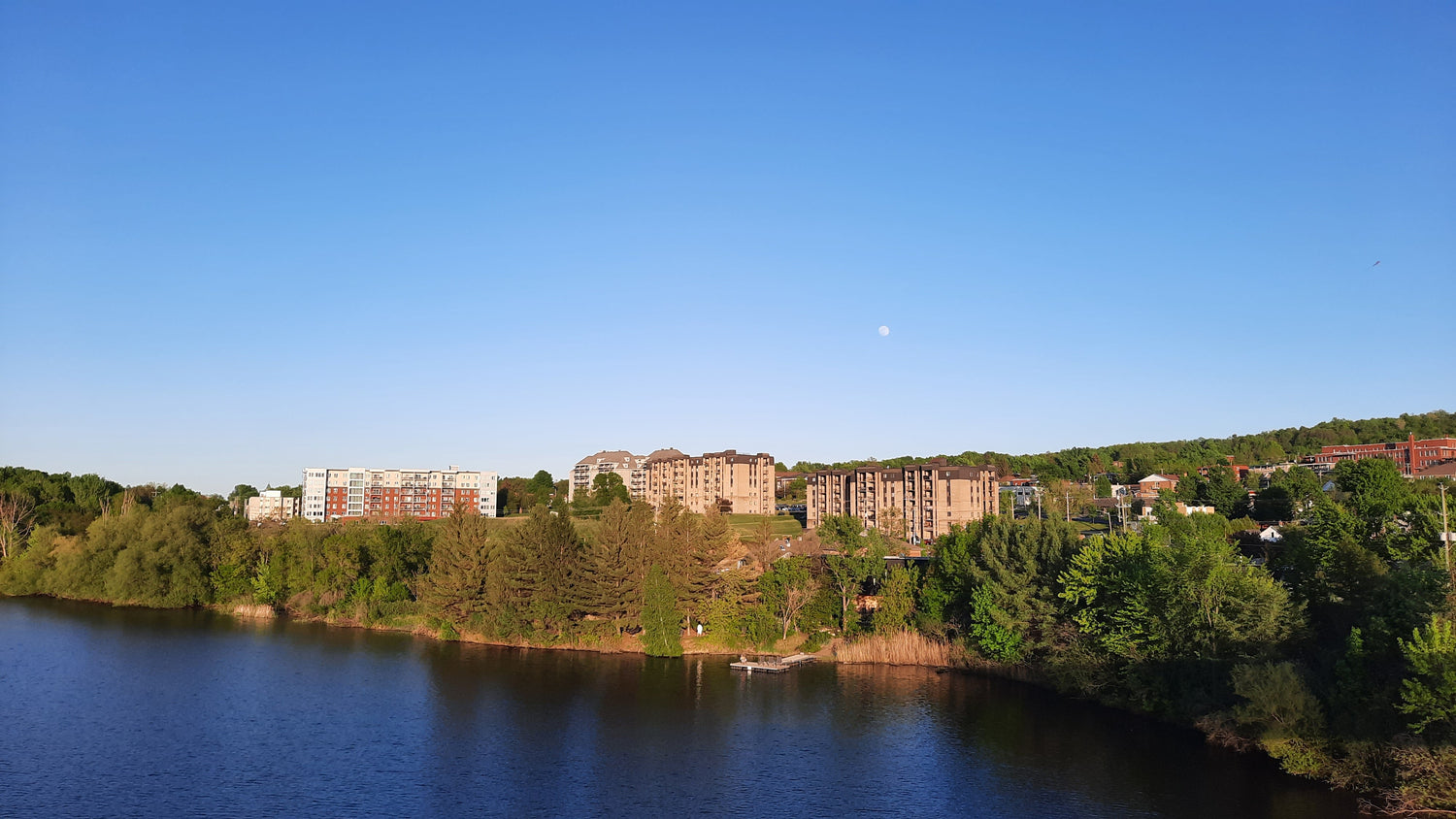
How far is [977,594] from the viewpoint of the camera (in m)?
58.1

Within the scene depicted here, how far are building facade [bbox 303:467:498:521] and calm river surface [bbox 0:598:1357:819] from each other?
125135 millimetres

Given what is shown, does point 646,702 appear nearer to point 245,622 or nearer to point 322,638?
point 322,638

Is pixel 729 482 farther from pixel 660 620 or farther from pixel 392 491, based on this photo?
pixel 660 620

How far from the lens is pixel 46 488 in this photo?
121375 millimetres

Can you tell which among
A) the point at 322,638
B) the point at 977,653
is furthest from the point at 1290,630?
the point at 322,638

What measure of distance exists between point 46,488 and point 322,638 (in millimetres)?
78568

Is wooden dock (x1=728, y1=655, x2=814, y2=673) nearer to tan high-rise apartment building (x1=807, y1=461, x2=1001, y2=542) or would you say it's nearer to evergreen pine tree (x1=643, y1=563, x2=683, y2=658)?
evergreen pine tree (x1=643, y1=563, x2=683, y2=658)

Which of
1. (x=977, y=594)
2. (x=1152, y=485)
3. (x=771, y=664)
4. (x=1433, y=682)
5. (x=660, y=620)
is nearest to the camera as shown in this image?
(x=1433, y=682)

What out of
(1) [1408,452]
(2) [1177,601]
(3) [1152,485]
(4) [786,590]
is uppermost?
(1) [1408,452]

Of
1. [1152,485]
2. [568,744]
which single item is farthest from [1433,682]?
[1152,485]

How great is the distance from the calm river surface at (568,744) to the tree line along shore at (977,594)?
241 centimetres

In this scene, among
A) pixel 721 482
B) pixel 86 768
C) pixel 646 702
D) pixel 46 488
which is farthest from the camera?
pixel 721 482

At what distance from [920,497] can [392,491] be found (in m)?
114

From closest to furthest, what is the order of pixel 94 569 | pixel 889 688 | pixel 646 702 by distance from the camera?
1. pixel 646 702
2. pixel 889 688
3. pixel 94 569
